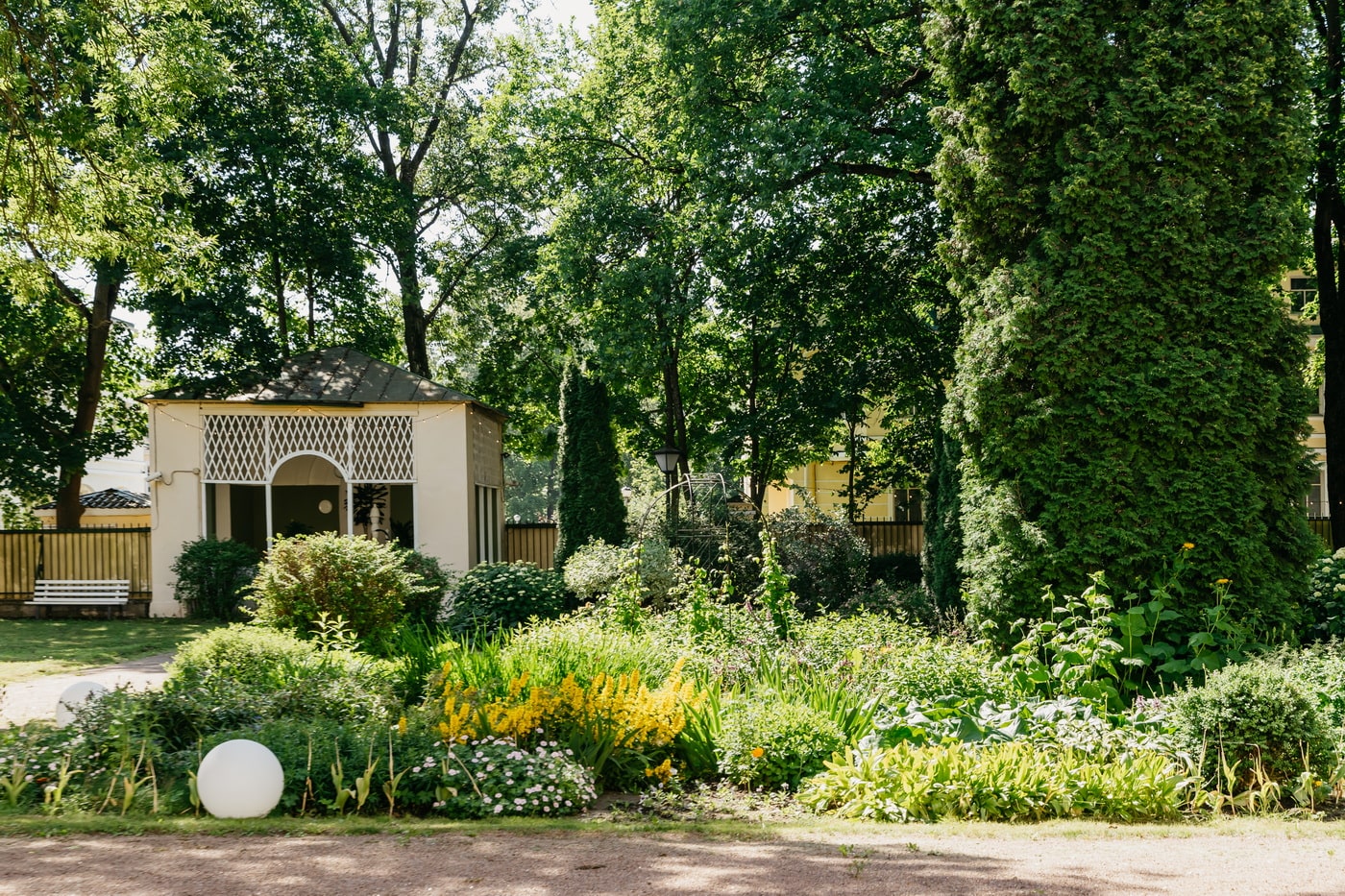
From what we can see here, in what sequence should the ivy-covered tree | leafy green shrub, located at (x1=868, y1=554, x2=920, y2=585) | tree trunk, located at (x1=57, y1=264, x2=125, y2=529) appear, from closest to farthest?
1. the ivy-covered tree
2. leafy green shrub, located at (x1=868, y1=554, x2=920, y2=585)
3. tree trunk, located at (x1=57, y1=264, x2=125, y2=529)

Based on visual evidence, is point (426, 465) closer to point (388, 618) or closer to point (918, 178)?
→ point (388, 618)

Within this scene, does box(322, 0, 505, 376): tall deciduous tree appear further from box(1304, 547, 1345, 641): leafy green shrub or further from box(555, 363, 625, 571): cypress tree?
box(1304, 547, 1345, 641): leafy green shrub

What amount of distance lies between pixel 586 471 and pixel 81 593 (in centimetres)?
906

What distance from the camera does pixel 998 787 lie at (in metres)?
5.06

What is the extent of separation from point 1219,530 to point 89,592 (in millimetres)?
17240

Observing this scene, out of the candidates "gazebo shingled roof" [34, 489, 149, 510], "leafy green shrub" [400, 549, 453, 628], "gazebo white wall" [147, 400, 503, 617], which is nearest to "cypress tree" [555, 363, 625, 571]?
"gazebo white wall" [147, 400, 503, 617]

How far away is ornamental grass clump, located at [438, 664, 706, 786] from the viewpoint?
5652 millimetres

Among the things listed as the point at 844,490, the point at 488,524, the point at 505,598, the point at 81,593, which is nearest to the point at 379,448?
the point at 488,524

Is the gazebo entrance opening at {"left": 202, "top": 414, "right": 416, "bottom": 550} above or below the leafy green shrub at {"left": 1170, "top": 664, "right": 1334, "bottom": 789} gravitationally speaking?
above

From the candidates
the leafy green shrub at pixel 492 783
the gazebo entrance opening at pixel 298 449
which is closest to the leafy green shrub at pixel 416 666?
the leafy green shrub at pixel 492 783

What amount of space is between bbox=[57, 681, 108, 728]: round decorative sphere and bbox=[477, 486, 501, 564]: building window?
1032 cm

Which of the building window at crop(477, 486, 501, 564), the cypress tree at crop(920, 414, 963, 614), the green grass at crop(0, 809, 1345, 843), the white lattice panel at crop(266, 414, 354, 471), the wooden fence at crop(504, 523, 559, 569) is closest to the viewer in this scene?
the green grass at crop(0, 809, 1345, 843)

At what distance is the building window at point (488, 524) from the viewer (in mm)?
17578

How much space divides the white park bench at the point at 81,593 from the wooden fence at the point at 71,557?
13.2 inches
